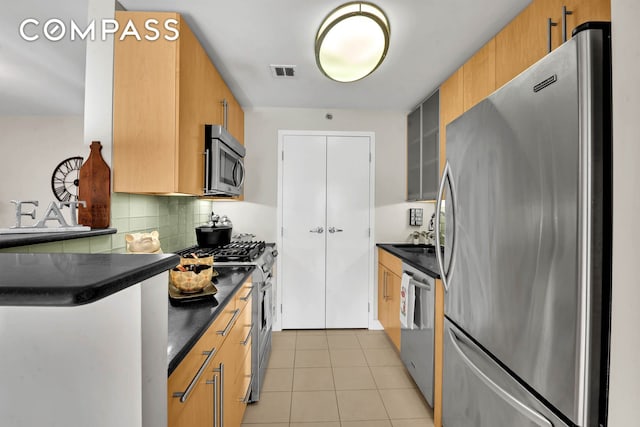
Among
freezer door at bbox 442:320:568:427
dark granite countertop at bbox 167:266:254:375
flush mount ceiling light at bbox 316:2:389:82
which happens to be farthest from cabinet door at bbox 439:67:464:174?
dark granite countertop at bbox 167:266:254:375

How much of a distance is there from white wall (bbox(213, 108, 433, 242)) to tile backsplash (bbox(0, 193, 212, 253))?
0.56 m

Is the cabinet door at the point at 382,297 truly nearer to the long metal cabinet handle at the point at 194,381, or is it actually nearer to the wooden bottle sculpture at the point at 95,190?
the long metal cabinet handle at the point at 194,381

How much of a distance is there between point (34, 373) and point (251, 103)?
3137 millimetres

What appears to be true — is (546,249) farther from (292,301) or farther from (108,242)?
(292,301)

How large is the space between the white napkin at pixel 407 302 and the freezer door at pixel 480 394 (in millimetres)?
618

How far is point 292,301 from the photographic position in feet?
11.2

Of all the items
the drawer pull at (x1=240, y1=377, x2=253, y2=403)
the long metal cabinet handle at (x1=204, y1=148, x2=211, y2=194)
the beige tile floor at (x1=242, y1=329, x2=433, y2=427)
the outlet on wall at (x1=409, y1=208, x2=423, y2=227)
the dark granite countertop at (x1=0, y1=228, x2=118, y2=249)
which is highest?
the long metal cabinet handle at (x1=204, y1=148, x2=211, y2=194)

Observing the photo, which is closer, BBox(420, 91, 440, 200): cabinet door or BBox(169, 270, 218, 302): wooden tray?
BBox(169, 270, 218, 302): wooden tray

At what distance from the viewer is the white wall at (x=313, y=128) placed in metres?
3.40

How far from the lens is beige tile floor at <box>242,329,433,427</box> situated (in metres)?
1.98

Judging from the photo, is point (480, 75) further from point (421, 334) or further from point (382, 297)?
point (382, 297)

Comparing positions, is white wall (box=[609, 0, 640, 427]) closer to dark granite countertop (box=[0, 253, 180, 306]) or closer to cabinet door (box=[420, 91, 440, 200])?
dark granite countertop (box=[0, 253, 180, 306])

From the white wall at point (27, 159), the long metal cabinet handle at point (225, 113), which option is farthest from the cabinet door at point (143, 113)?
the long metal cabinet handle at point (225, 113)

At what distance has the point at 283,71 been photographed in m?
2.48
